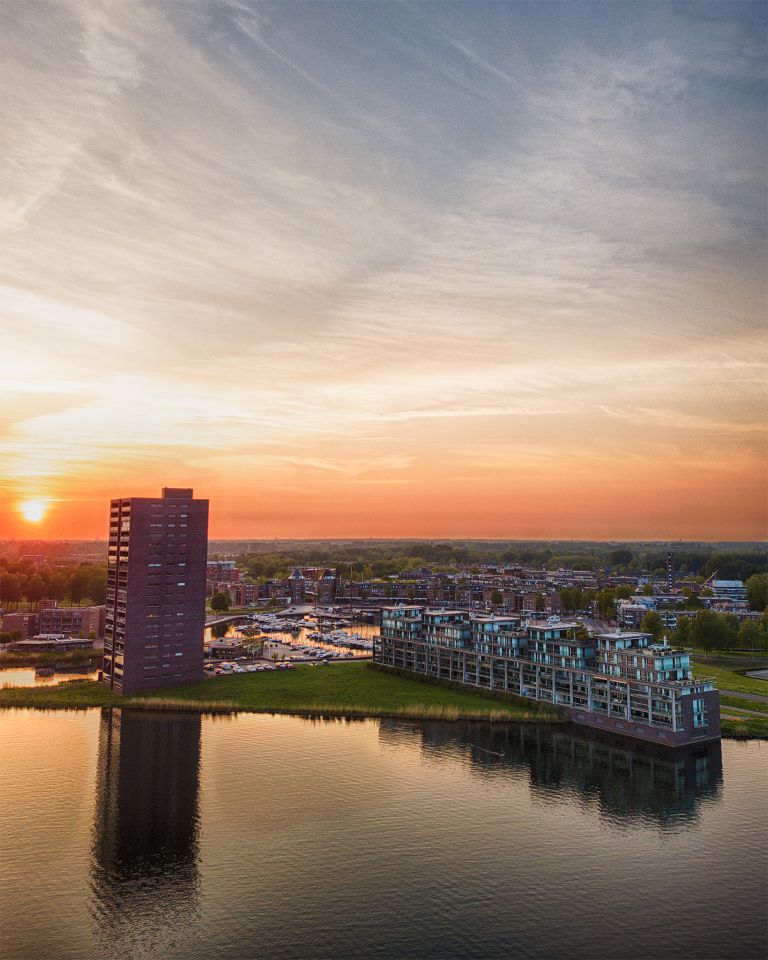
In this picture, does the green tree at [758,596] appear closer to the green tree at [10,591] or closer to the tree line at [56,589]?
the tree line at [56,589]

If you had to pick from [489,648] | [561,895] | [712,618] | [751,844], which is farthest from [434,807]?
[712,618]

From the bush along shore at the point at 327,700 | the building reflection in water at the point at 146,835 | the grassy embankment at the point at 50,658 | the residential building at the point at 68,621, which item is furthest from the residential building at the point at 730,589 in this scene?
the building reflection in water at the point at 146,835

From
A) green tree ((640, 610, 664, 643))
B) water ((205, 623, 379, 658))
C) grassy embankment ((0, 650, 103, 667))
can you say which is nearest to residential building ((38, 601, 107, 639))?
grassy embankment ((0, 650, 103, 667))

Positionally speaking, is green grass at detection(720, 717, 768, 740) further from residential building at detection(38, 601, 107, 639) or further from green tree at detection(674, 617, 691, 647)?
residential building at detection(38, 601, 107, 639)

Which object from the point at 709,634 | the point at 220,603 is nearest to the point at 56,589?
the point at 220,603

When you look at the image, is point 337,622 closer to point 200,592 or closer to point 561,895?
point 200,592
